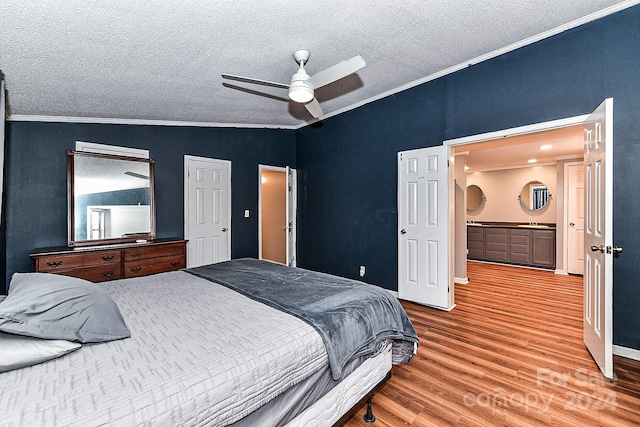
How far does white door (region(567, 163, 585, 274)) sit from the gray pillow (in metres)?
6.66

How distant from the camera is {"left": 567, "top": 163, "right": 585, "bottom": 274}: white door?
17.1ft

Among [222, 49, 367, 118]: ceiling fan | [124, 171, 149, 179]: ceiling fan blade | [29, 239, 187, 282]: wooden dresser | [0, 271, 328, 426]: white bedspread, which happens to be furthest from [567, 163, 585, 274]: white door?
[124, 171, 149, 179]: ceiling fan blade

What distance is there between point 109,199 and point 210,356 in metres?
3.39

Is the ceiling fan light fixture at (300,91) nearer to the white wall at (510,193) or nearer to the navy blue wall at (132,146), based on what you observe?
the navy blue wall at (132,146)

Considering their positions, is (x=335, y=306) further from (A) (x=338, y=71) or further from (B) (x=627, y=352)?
(B) (x=627, y=352)

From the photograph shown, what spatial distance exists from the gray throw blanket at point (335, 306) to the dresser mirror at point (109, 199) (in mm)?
2013

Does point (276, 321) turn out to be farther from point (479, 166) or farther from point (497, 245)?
point (479, 166)

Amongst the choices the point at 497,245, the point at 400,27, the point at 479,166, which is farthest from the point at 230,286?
the point at 479,166

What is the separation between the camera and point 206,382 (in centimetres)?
99

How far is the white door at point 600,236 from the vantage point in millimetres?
2018

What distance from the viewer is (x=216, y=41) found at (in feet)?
7.59

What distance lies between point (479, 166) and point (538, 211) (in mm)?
1560

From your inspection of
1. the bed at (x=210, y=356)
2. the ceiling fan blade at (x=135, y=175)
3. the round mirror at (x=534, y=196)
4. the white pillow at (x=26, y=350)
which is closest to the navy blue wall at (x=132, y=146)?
the ceiling fan blade at (x=135, y=175)

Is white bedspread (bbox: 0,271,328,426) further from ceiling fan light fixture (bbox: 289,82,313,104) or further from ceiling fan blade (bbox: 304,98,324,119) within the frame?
ceiling fan blade (bbox: 304,98,324,119)
